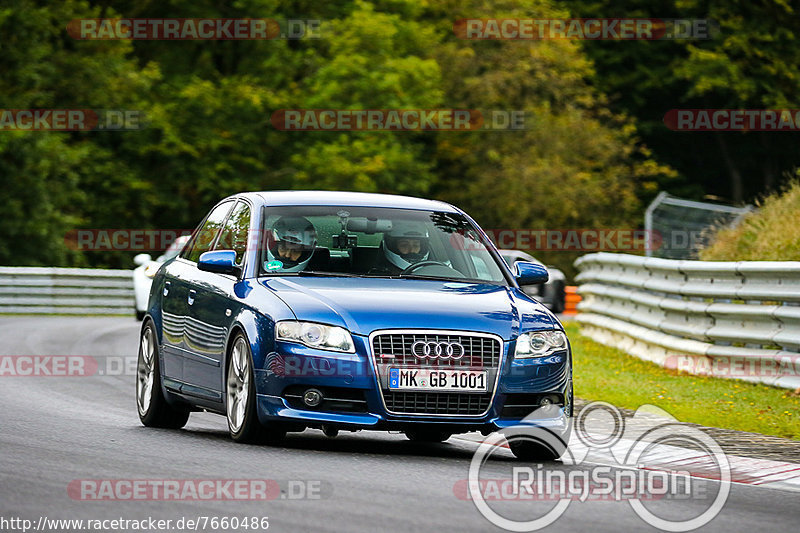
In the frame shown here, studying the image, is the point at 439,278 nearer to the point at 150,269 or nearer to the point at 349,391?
the point at 349,391

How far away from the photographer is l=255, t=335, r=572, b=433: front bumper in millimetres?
9547

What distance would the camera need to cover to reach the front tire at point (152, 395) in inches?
455

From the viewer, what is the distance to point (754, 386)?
1498 cm

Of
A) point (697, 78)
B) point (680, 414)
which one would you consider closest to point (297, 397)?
point (680, 414)

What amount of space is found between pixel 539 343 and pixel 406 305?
2.84 feet

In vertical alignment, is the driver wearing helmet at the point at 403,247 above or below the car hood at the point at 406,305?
above

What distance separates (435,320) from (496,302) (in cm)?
67

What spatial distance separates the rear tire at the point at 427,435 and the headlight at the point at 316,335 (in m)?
0.70

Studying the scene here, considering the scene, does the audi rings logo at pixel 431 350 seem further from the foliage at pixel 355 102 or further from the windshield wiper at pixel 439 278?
the foliage at pixel 355 102

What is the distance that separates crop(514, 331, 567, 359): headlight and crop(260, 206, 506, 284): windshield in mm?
929

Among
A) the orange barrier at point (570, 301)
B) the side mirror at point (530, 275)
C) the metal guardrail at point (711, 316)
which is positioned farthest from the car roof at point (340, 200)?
the orange barrier at point (570, 301)

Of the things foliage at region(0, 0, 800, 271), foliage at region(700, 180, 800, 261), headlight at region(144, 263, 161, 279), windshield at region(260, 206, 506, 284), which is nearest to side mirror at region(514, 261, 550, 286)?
windshield at region(260, 206, 506, 284)

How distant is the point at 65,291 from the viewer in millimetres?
35812

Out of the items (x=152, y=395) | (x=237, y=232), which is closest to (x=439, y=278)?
(x=237, y=232)
